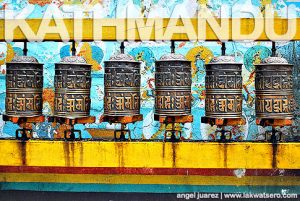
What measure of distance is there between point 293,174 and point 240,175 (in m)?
0.54

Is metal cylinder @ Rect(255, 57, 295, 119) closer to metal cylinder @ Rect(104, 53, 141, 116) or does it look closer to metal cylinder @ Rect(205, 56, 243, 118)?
metal cylinder @ Rect(205, 56, 243, 118)

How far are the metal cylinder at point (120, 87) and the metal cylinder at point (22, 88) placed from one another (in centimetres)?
69

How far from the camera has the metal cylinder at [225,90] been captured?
4059 millimetres

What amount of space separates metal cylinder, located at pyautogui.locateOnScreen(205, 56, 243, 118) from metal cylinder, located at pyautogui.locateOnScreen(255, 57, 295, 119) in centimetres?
22

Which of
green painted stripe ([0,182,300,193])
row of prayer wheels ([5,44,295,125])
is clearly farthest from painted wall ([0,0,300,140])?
row of prayer wheels ([5,44,295,125])

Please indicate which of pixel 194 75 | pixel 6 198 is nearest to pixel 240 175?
pixel 194 75

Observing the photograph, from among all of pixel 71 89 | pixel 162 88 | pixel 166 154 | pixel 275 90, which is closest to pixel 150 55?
pixel 162 88

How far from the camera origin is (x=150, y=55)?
6.46m

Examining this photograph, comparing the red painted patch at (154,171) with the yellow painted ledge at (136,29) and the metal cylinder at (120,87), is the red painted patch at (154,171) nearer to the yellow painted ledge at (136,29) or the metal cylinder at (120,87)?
the metal cylinder at (120,87)

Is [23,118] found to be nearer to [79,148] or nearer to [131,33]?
[79,148]

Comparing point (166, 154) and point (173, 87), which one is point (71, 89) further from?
point (166, 154)

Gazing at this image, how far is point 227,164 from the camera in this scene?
13.4ft

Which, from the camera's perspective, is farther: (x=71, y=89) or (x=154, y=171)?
(x=154, y=171)

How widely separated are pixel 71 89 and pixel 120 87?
17.8 inches
